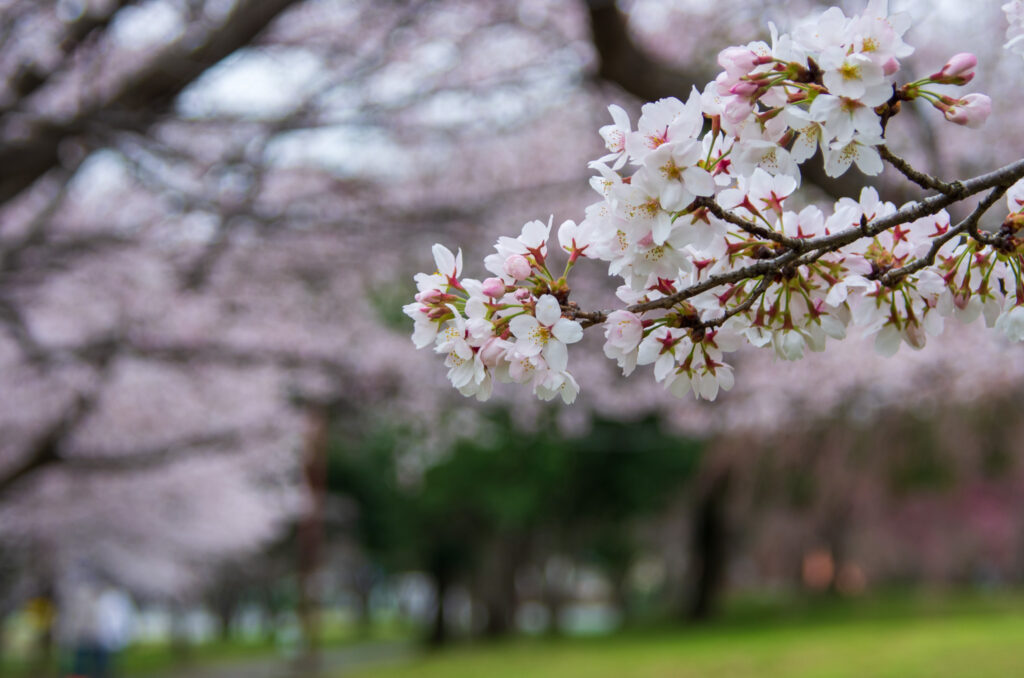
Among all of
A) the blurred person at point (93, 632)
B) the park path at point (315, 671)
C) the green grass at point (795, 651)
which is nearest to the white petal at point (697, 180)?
the green grass at point (795, 651)

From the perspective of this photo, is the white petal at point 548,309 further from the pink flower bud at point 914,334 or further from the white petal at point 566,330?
the pink flower bud at point 914,334

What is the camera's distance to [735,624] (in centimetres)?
1895

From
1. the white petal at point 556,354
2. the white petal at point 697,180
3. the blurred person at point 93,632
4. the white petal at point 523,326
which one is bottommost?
the blurred person at point 93,632

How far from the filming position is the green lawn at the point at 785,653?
32.7ft

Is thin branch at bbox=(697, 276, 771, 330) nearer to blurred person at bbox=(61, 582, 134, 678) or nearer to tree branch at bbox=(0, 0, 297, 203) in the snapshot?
tree branch at bbox=(0, 0, 297, 203)

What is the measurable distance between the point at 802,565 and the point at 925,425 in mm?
7409

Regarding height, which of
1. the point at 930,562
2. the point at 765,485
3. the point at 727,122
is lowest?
the point at 930,562

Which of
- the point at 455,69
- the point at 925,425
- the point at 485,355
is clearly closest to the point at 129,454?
the point at 455,69

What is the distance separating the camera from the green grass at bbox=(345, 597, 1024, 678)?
396 inches

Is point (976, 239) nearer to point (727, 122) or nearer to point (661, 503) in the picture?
point (727, 122)

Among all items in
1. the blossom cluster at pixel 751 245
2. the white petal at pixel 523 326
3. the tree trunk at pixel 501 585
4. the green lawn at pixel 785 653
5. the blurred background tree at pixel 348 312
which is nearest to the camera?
the blossom cluster at pixel 751 245

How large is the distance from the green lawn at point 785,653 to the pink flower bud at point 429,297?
9.07 metres

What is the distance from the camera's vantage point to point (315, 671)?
57.1ft

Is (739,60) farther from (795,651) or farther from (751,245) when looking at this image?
(795,651)
